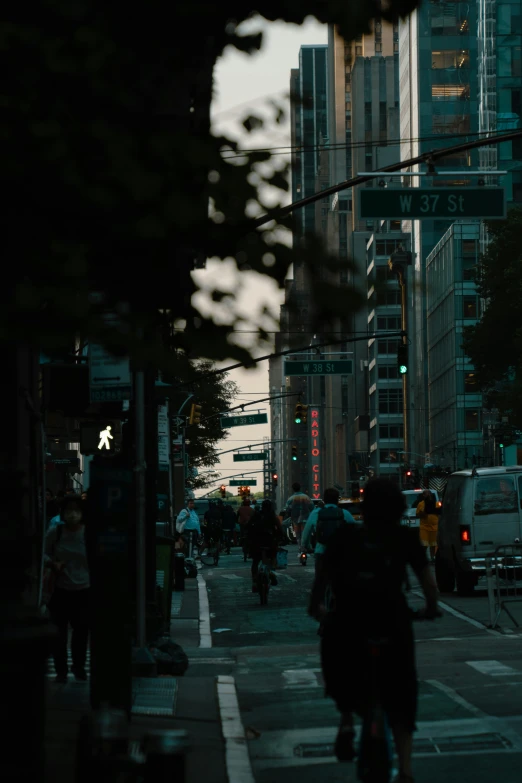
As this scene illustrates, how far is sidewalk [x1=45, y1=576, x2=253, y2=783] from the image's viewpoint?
29.5 ft

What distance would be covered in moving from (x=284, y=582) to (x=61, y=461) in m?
15.0

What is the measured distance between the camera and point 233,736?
416 inches

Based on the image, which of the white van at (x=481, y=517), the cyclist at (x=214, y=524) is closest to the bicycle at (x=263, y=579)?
the white van at (x=481, y=517)

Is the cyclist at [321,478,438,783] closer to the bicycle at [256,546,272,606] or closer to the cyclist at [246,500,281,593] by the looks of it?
the bicycle at [256,546,272,606]

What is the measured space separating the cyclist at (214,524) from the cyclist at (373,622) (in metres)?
39.0

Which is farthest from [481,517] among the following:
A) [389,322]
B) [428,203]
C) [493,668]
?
[389,322]

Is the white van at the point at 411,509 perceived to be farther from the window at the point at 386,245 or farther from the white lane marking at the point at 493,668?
the window at the point at 386,245

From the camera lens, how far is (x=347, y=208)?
189000 millimetres

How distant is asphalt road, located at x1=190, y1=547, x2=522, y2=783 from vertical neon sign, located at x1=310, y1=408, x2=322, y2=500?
164211mm

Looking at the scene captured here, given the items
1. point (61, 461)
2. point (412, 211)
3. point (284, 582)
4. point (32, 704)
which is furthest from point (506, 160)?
point (32, 704)

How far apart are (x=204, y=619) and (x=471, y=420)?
287 feet

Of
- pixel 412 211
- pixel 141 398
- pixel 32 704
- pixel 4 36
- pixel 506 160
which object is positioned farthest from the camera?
pixel 506 160

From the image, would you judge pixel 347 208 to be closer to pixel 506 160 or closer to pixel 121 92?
pixel 506 160

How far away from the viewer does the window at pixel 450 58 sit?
4879 inches
